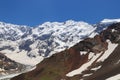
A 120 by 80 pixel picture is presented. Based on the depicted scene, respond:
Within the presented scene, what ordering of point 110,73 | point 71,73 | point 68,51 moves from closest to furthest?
point 110,73, point 71,73, point 68,51

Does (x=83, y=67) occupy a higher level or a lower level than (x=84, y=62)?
lower

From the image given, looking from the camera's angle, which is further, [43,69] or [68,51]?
[68,51]

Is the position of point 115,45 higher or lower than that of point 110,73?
higher

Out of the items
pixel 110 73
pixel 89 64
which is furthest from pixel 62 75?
pixel 110 73

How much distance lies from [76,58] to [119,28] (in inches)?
1324

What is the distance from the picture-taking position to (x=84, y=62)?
15912cm

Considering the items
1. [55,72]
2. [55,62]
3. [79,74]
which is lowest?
[79,74]

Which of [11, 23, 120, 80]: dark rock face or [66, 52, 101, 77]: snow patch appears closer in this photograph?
[11, 23, 120, 80]: dark rock face

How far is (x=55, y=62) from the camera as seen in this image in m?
178

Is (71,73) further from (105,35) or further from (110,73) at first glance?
(105,35)

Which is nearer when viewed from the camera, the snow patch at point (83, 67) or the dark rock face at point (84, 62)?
the dark rock face at point (84, 62)

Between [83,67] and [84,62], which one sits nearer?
[83,67]

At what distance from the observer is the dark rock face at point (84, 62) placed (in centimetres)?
12800

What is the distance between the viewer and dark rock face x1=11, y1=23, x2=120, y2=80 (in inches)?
5039
